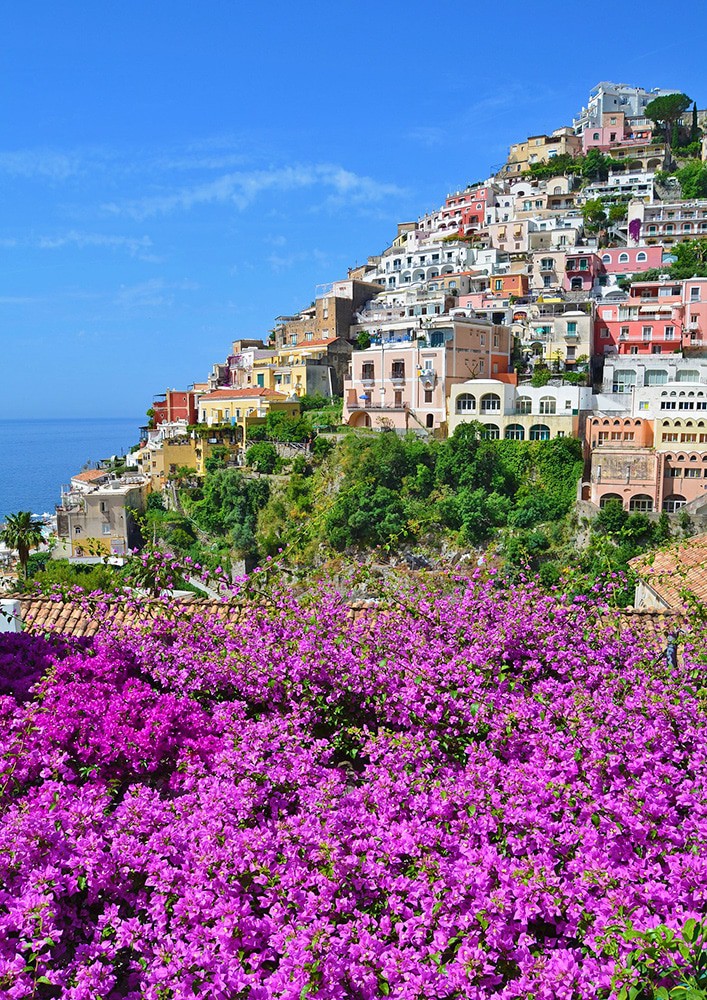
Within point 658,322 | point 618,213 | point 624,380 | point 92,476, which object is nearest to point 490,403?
point 624,380

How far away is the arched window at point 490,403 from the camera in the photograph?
32.3m

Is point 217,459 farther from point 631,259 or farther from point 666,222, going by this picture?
point 666,222

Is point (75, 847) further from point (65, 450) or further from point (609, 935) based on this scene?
point (65, 450)

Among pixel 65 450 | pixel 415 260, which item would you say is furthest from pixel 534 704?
pixel 65 450

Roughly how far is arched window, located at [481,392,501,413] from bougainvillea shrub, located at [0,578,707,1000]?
90.7 ft

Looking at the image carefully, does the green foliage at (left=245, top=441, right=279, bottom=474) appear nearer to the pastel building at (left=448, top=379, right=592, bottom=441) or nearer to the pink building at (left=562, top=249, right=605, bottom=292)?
the pastel building at (left=448, top=379, right=592, bottom=441)

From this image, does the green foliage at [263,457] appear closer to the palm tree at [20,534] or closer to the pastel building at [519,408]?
the pastel building at [519,408]

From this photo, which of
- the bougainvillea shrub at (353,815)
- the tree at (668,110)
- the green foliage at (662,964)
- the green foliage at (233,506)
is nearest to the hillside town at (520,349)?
the green foliage at (233,506)

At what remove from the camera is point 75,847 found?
3.35 meters

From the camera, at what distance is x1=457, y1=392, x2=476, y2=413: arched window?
3297cm

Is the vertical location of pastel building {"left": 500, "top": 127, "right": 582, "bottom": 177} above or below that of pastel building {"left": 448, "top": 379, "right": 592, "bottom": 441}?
above

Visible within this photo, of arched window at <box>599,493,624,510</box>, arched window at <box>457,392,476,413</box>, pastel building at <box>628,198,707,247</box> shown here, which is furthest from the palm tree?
pastel building at <box>628,198,707,247</box>

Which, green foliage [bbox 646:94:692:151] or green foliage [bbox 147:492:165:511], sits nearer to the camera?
green foliage [bbox 147:492:165:511]

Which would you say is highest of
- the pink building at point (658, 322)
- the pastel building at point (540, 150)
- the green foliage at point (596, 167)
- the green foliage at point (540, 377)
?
the pastel building at point (540, 150)
